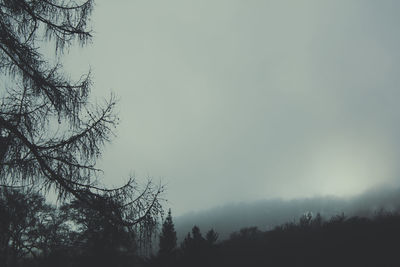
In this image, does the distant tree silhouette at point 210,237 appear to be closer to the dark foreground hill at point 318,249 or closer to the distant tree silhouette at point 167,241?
the dark foreground hill at point 318,249

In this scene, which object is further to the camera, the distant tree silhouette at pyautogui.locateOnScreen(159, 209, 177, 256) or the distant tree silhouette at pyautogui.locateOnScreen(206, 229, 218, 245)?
the distant tree silhouette at pyautogui.locateOnScreen(159, 209, 177, 256)

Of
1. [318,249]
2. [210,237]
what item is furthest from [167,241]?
[318,249]

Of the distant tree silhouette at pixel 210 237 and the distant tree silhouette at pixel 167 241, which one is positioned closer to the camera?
the distant tree silhouette at pixel 210 237

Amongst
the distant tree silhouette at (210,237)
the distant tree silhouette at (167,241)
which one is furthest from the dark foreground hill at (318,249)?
the distant tree silhouette at (167,241)

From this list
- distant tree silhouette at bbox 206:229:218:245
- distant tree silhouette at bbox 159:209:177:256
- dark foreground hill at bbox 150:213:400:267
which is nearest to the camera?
dark foreground hill at bbox 150:213:400:267

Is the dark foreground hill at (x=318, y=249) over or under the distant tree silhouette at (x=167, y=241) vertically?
under

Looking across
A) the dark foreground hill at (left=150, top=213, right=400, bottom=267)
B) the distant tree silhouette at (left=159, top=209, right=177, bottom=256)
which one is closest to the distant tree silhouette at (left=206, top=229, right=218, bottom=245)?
the dark foreground hill at (left=150, top=213, right=400, bottom=267)

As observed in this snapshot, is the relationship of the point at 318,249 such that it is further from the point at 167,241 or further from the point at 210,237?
the point at 167,241

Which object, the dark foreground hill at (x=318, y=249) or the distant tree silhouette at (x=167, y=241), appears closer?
the dark foreground hill at (x=318, y=249)

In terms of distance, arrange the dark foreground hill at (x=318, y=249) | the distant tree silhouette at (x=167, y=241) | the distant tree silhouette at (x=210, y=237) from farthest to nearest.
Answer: the distant tree silhouette at (x=167, y=241) < the distant tree silhouette at (x=210, y=237) < the dark foreground hill at (x=318, y=249)

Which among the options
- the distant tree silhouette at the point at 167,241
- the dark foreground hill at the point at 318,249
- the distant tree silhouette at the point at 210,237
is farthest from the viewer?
the distant tree silhouette at the point at 167,241

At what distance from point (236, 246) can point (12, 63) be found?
44104mm

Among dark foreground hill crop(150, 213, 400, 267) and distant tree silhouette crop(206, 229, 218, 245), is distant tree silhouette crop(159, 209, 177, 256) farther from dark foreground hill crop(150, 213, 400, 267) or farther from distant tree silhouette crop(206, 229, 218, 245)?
distant tree silhouette crop(206, 229, 218, 245)

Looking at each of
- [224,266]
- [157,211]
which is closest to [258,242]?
[224,266]
